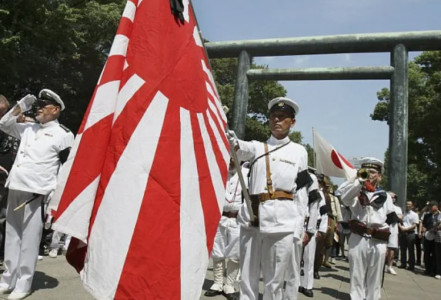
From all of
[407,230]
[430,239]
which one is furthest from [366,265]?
[407,230]

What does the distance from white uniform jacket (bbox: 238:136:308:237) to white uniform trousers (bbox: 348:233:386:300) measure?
76.6 inches

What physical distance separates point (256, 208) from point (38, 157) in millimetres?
2471

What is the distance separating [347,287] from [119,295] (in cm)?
711

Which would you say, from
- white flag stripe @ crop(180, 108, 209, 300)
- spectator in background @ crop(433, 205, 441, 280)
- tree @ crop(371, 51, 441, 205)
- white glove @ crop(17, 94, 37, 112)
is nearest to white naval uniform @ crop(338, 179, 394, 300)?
white flag stripe @ crop(180, 108, 209, 300)

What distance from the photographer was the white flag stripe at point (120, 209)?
240 centimetres

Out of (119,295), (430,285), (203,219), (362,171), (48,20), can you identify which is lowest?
(430,285)

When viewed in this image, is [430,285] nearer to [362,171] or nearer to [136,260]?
[362,171]

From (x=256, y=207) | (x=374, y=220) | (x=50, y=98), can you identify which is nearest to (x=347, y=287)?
(x=374, y=220)

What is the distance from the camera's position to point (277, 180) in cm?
435

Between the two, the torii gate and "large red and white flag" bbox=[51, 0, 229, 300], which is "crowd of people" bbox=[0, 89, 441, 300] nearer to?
"large red and white flag" bbox=[51, 0, 229, 300]

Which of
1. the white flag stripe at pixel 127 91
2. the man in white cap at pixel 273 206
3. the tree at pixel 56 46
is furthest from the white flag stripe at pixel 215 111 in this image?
the tree at pixel 56 46

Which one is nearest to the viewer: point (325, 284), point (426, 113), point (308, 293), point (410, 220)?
point (308, 293)

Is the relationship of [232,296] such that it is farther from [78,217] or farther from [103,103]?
[103,103]

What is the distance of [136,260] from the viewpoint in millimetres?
2430
